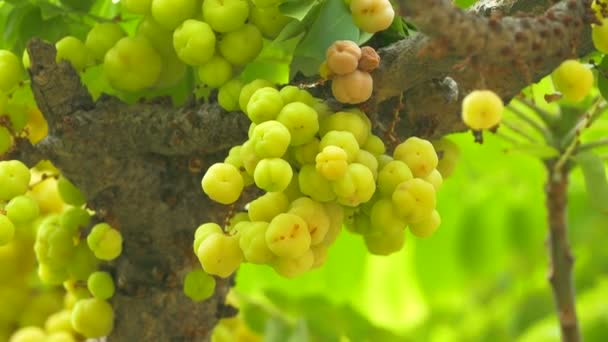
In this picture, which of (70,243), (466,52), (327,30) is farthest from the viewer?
(70,243)

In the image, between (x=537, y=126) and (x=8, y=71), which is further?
(x=537, y=126)

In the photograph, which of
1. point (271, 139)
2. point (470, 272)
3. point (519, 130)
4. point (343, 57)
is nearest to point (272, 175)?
point (271, 139)

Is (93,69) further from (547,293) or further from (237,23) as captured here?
(547,293)

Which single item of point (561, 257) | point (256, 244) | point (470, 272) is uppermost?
point (256, 244)

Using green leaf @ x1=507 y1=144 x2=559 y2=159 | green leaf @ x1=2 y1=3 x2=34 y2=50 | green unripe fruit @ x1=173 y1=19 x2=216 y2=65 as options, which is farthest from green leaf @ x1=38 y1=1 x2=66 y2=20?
green leaf @ x1=507 y1=144 x2=559 y2=159

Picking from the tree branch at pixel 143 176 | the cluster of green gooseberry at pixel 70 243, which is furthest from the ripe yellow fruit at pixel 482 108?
the cluster of green gooseberry at pixel 70 243

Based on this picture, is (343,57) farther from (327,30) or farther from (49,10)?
(49,10)

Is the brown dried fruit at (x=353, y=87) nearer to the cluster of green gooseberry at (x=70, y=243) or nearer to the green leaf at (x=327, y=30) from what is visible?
the green leaf at (x=327, y=30)

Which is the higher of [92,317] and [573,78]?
[573,78]
